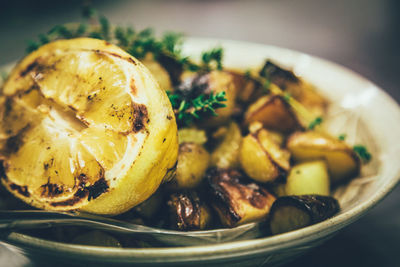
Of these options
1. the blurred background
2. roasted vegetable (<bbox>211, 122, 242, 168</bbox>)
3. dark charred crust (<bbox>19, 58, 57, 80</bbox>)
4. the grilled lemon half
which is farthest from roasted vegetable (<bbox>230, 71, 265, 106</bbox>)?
the blurred background

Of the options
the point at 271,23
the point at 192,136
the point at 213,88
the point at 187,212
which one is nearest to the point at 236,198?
the point at 187,212

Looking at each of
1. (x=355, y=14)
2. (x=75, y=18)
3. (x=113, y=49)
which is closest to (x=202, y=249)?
(x=113, y=49)

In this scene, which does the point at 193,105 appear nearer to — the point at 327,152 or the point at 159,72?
the point at 159,72

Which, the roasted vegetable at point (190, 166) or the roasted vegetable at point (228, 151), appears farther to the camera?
the roasted vegetable at point (228, 151)

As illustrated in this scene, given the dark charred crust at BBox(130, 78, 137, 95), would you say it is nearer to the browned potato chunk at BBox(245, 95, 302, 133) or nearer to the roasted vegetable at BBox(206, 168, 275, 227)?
the roasted vegetable at BBox(206, 168, 275, 227)

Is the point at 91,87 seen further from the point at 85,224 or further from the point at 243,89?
the point at 243,89

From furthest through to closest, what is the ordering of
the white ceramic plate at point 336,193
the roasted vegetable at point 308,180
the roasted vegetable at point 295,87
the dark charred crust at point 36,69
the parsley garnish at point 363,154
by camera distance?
the roasted vegetable at point 295,87
the parsley garnish at point 363,154
the roasted vegetable at point 308,180
the dark charred crust at point 36,69
the white ceramic plate at point 336,193

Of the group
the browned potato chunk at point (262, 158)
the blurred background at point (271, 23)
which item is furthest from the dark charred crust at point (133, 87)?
the blurred background at point (271, 23)

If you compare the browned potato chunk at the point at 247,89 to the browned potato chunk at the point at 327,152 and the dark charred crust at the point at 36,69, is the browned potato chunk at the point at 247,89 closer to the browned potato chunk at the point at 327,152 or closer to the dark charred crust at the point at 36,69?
the browned potato chunk at the point at 327,152
